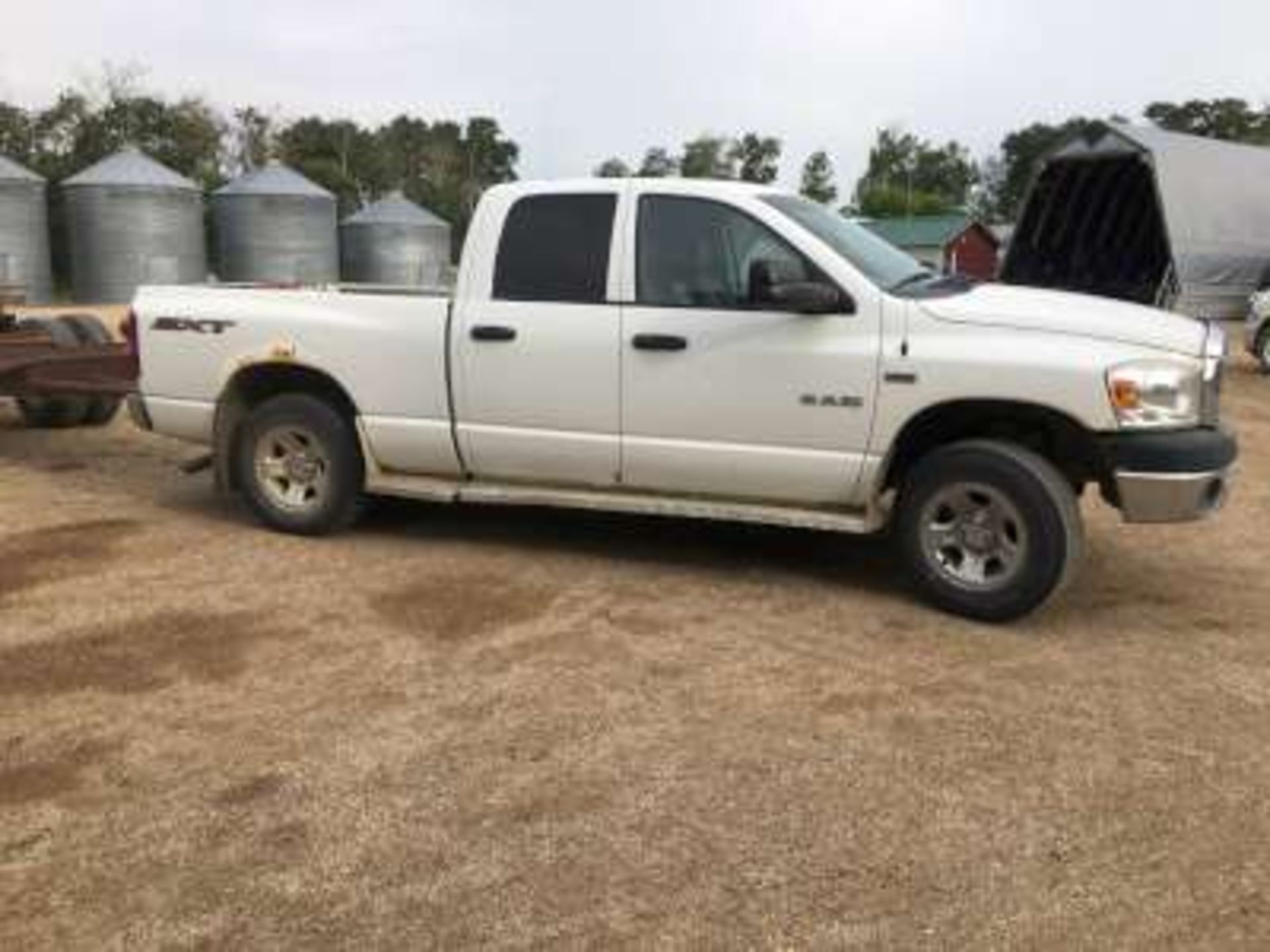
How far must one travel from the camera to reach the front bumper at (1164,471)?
5.52 m

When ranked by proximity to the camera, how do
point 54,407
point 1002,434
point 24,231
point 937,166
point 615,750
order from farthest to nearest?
point 937,166 < point 24,231 < point 54,407 < point 1002,434 < point 615,750

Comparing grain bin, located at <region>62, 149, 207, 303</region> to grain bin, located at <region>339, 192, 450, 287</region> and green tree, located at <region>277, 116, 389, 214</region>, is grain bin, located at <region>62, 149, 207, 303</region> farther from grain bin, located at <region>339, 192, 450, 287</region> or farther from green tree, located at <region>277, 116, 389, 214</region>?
green tree, located at <region>277, 116, 389, 214</region>

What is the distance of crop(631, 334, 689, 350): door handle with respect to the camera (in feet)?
20.4


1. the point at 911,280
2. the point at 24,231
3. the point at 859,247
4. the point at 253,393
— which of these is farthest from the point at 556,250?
the point at 24,231

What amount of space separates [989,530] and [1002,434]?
494 mm

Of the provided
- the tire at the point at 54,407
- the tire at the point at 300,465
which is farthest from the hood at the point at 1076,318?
the tire at the point at 54,407

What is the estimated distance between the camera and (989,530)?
19.2ft

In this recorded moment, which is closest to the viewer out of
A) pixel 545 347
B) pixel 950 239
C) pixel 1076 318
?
pixel 1076 318

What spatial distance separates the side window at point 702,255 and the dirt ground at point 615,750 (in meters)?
1.33

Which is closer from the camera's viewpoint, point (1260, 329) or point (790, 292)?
point (790, 292)

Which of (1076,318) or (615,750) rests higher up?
(1076,318)

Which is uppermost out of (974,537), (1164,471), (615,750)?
(1164,471)

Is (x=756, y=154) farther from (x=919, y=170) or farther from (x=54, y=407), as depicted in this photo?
(x=54, y=407)

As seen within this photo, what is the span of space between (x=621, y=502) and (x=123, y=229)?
97.8ft
